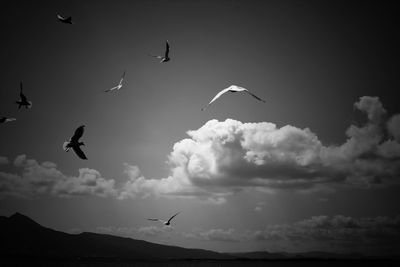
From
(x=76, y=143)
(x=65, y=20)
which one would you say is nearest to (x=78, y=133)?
(x=76, y=143)

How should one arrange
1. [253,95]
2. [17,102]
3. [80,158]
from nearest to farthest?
1. [253,95]
2. [80,158]
3. [17,102]

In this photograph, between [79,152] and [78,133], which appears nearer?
[79,152]

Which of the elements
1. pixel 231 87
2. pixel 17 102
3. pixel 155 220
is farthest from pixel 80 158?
pixel 155 220

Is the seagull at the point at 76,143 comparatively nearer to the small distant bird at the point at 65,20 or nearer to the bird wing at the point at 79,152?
the bird wing at the point at 79,152

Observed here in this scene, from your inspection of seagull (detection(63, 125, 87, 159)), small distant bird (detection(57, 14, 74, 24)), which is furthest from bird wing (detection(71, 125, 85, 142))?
small distant bird (detection(57, 14, 74, 24))

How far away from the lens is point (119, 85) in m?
30.0

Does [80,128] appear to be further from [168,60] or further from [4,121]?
[168,60]

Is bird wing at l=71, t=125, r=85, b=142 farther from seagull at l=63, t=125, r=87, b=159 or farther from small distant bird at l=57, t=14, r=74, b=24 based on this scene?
small distant bird at l=57, t=14, r=74, b=24

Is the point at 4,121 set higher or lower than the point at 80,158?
higher

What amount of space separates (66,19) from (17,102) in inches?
392

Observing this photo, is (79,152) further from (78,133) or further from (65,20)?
(65,20)

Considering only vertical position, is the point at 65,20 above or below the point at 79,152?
above

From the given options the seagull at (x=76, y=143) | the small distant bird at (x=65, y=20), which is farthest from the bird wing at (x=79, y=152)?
the small distant bird at (x=65, y=20)

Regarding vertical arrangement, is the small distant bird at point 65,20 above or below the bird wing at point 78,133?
above
